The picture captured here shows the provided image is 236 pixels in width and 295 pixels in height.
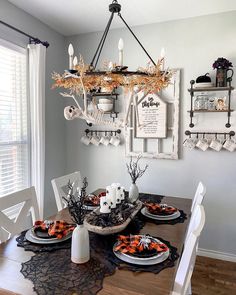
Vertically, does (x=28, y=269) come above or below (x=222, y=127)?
below

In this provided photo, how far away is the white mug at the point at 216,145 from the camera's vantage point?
8.41 ft

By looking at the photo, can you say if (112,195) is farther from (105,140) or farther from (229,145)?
(229,145)

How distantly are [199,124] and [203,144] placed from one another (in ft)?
0.75

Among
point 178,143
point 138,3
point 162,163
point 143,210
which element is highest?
point 138,3

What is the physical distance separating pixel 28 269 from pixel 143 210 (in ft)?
3.34

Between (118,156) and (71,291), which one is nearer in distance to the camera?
(71,291)

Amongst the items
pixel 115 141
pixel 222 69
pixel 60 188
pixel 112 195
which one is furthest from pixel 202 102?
pixel 60 188

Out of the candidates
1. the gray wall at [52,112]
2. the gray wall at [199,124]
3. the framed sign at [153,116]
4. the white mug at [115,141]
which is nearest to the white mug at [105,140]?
the white mug at [115,141]

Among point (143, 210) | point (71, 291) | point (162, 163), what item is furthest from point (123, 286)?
point (162, 163)

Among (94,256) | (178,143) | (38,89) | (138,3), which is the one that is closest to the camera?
(94,256)

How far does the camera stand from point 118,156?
3.05 m

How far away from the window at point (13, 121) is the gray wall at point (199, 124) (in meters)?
1.07

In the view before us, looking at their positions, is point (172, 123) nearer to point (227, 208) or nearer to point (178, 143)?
point (178, 143)

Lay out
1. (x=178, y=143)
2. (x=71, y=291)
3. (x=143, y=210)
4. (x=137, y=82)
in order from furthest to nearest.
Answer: (x=178, y=143), (x=143, y=210), (x=137, y=82), (x=71, y=291)
